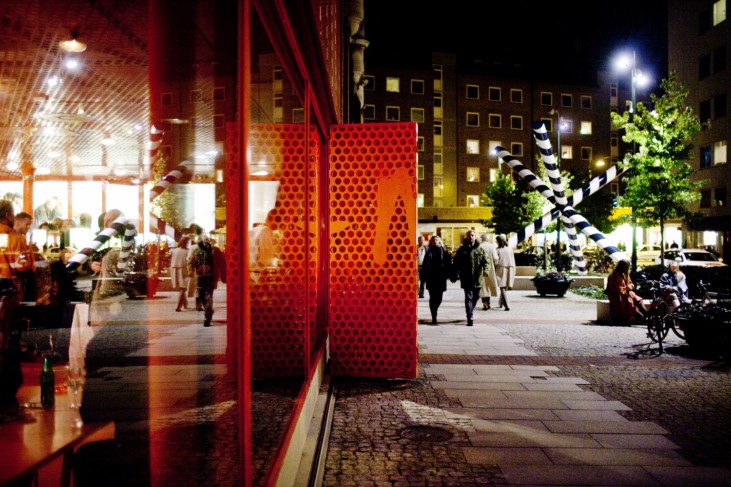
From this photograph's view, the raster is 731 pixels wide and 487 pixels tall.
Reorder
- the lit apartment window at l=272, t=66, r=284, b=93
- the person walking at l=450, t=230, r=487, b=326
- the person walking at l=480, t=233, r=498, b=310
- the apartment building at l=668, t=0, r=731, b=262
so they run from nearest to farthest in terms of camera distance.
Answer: the lit apartment window at l=272, t=66, r=284, b=93 < the person walking at l=450, t=230, r=487, b=326 < the person walking at l=480, t=233, r=498, b=310 < the apartment building at l=668, t=0, r=731, b=262

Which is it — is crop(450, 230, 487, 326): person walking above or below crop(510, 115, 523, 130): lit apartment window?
below

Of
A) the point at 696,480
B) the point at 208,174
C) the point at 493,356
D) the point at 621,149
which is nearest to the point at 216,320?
→ the point at 208,174

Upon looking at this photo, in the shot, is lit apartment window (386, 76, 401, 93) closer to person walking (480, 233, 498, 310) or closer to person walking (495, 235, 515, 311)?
person walking (495, 235, 515, 311)

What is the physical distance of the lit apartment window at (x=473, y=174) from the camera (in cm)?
5519

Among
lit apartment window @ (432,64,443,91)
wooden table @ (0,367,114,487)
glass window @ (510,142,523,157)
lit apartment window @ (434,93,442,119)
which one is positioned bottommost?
wooden table @ (0,367,114,487)

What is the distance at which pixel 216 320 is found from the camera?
1230 centimetres

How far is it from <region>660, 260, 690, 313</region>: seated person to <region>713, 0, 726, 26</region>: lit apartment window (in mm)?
34685

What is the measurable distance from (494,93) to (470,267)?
49.0 metres

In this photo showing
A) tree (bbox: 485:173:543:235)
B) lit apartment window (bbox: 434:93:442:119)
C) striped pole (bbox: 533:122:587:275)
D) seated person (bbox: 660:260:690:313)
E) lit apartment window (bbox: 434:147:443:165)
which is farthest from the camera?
lit apartment window (bbox: 434:93:442:119)

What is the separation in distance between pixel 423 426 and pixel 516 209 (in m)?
41.1

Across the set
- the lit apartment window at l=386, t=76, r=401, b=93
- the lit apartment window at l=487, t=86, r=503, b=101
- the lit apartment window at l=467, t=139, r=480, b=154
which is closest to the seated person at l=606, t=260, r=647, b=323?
the lit apartment window at l=386, t=76, r=401, b=93

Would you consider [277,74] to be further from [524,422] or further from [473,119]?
[473,119]

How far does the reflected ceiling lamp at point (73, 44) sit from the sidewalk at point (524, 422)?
3725mm

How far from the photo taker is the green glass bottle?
9.19 ft
